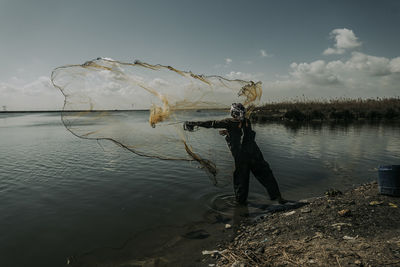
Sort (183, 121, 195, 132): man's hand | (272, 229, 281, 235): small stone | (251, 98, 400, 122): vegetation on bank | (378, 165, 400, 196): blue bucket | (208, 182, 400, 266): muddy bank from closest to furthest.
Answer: (208, 182, 400, 266): muddy bank < (272, 229, 281, 235): small stone < (378, 165, 400, 196): blue bucket < (183, 121, 195, 132): man's hand < (251, 98, 400, 122): vegetation on bank

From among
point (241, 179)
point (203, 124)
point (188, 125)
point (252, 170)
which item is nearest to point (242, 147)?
point (252, 170)

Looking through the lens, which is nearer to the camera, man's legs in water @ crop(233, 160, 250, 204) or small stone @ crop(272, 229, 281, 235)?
small stone @ crop(272, 229, 281, 235)

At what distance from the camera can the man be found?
648cm

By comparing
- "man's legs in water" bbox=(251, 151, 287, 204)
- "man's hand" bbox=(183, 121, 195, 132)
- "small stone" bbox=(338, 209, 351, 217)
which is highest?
"man's hand" bbox=(183, 121, 195, 132)

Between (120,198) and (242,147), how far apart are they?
13.8ft

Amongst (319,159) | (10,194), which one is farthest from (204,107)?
(319,159)

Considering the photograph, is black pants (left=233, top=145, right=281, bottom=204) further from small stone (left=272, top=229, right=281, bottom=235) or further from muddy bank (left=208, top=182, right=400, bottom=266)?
small stone (left=272, top=229, right=281, bottom=235)

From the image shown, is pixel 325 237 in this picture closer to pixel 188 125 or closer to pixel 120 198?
pixel 188 125

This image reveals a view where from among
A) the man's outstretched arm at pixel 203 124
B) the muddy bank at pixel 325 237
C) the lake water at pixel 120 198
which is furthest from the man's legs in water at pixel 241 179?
the man's outstretched arm at pixel 203 124

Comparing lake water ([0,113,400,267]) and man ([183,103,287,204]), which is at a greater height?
man ([183,103,287,204])

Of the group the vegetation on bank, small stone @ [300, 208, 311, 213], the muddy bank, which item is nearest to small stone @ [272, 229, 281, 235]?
the muddy bank

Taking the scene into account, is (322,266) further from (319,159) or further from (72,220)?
(319,159)

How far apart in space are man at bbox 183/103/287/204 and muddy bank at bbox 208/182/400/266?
1.07m

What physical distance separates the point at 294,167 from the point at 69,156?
39.8 feet
